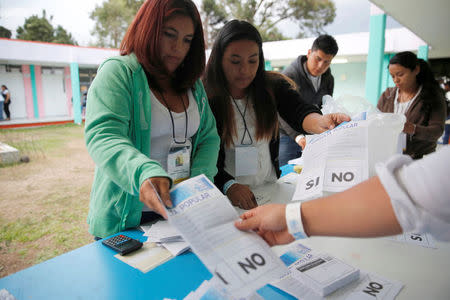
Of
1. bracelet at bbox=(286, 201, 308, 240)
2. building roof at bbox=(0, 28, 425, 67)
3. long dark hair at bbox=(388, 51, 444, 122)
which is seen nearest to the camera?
bracelet at bbox=(286, 201, 308, 240)

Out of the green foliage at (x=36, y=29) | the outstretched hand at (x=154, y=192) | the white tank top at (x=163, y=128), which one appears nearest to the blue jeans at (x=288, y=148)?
the white tank top at (x=163, y=128)

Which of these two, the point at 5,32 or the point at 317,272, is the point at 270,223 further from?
the point at 5,32

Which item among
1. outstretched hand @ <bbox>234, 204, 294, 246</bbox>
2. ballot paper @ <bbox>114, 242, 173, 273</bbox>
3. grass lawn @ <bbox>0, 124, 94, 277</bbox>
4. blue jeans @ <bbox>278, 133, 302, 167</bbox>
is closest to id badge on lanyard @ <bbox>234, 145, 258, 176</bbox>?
ballot paper @ <bbox>114, 242, 173, 273</bbox>

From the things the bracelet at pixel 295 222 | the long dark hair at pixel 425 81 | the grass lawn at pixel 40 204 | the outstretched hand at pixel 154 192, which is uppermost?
the long dark hair at pixel 425 81

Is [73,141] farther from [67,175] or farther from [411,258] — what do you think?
[411,258]

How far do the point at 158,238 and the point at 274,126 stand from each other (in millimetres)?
840

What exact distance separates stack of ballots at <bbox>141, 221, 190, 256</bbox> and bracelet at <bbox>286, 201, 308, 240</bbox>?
18.3 inches

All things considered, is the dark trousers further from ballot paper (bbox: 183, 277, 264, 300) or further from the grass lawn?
ballot paper (bbox: 183, 277, 264, 300)

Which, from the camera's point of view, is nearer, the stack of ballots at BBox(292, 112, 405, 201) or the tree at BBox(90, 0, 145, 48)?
the stack of ballots at BBox(292, 112, 405, 201)

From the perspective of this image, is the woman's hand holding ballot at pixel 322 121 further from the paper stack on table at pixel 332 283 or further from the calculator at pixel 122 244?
the calculator at pixel 122 244

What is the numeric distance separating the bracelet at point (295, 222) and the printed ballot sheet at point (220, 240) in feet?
0.25

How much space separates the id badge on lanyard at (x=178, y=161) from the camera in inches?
45.9

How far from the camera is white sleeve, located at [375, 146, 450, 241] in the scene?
52cm

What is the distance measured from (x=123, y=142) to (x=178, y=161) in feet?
1.18
